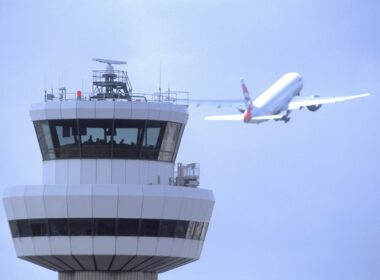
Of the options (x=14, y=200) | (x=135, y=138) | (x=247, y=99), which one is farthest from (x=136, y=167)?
(x=247, y=99)

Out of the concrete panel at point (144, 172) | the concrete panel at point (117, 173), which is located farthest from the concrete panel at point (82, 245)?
the concrete panel at point (144, 172)

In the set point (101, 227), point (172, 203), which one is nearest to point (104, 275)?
point (101, 227)

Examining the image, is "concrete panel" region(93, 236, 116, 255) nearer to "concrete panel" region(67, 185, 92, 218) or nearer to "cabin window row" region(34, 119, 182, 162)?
"concrete panel" region(67, 185, 92, 218)

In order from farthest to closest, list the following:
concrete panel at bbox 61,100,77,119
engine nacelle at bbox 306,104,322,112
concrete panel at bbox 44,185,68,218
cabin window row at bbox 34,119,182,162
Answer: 1. engine nacelle at bbox 306,104,322,112
2. cabin window row at bbox 34,119,182,162
3. concrete panel at bbox 61,100,77,119
4. concrete panel at bbox 44,185,68,218

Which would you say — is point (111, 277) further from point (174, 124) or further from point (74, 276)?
point (174, 124)

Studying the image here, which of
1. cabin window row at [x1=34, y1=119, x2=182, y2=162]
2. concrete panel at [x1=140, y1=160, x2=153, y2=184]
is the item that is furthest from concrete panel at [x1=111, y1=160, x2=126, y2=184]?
concrete panel at [x1=140, y1=160, x2=153, y2=184]

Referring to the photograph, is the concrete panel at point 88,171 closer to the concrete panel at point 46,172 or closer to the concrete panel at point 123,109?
the concrete panel at point 46,172
